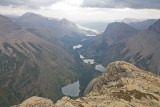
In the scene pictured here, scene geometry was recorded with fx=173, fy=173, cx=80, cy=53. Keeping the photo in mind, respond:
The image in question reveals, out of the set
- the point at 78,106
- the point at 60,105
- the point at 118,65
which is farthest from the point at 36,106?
the point at 118,65

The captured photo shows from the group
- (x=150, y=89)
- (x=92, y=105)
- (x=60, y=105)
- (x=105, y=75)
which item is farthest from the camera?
(x=105, y=75)

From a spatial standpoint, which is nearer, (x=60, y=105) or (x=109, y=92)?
(x=60, y=105)

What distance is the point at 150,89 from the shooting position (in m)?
83.6

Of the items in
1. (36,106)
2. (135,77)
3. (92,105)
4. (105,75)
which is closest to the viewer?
(92,105)

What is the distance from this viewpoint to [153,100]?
7169cm

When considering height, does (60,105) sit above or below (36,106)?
above

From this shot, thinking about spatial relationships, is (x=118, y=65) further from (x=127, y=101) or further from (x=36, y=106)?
(x=36, y=106)

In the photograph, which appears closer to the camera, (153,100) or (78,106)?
(78,106)

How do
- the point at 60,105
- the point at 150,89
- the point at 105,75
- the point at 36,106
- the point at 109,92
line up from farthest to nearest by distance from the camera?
the point at 105,75, the point at 150,89, the point at 109,92, the point at 36,106, the point at 60,105

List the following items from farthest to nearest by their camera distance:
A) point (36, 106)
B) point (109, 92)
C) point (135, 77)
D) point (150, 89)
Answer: point (135, 77) < point (150, 89) < point (109, 92) < point (36, 106)

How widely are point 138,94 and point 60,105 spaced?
3521 centimetres

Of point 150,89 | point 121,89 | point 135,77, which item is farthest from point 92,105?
point 135,77

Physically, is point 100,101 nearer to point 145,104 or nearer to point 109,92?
point 109,92

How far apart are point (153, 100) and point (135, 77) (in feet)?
88.9
